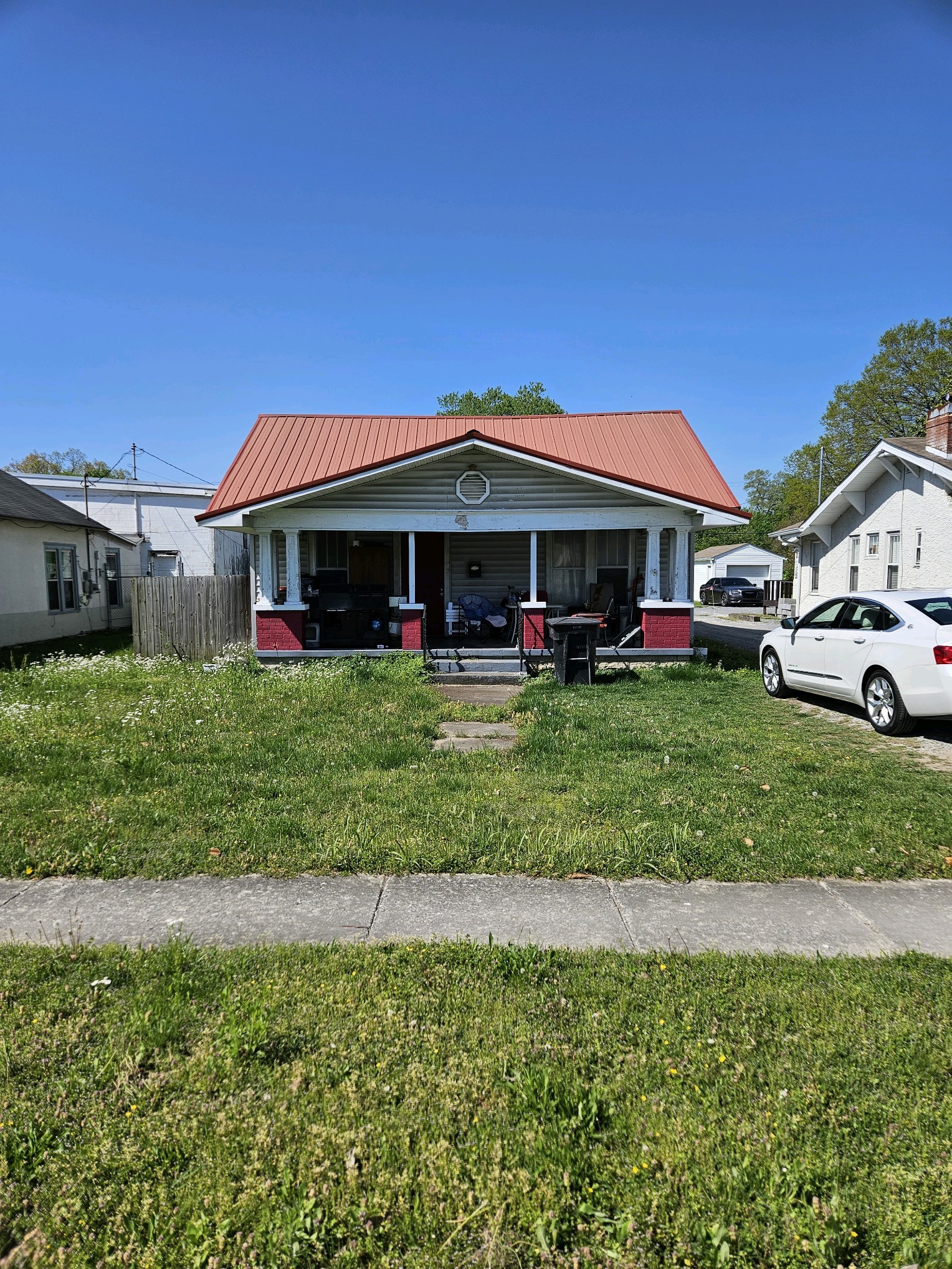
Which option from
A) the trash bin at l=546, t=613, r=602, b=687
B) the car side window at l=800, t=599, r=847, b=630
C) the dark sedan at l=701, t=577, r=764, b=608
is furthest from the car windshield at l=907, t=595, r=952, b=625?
the dark sedan at l=701, t=577, r=764, b=608

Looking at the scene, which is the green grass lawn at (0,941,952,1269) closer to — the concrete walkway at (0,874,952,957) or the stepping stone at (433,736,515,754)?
the concrete walkway at (0,874,952,957)

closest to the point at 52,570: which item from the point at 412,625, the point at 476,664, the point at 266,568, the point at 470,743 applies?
the point at 266,568

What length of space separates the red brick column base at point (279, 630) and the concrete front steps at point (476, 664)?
8.28 feet

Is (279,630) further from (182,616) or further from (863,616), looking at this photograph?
(863,616)

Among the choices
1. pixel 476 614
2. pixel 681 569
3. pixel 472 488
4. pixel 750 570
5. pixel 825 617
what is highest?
pixel 472 488

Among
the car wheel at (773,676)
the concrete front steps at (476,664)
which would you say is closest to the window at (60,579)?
the concrete front steps at (476,664)

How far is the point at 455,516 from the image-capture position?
47.2 ft

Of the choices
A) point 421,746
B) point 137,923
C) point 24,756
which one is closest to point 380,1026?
point 137,923

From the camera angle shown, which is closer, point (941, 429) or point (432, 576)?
point (941, 429)

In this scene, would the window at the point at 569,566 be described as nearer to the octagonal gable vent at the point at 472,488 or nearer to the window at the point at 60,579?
the octagonal gable vent at the point at 472,488

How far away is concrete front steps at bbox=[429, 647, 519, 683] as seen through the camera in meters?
13.4

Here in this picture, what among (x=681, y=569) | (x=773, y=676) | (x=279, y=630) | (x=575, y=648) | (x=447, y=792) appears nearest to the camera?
(x=447, y=792)

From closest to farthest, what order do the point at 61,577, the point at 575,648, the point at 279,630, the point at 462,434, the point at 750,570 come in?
the point at 575,648
the point at 279,630
the point at 462,434
the point at 61,577
the point at 750,570

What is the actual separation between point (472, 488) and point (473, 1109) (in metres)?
12.4
